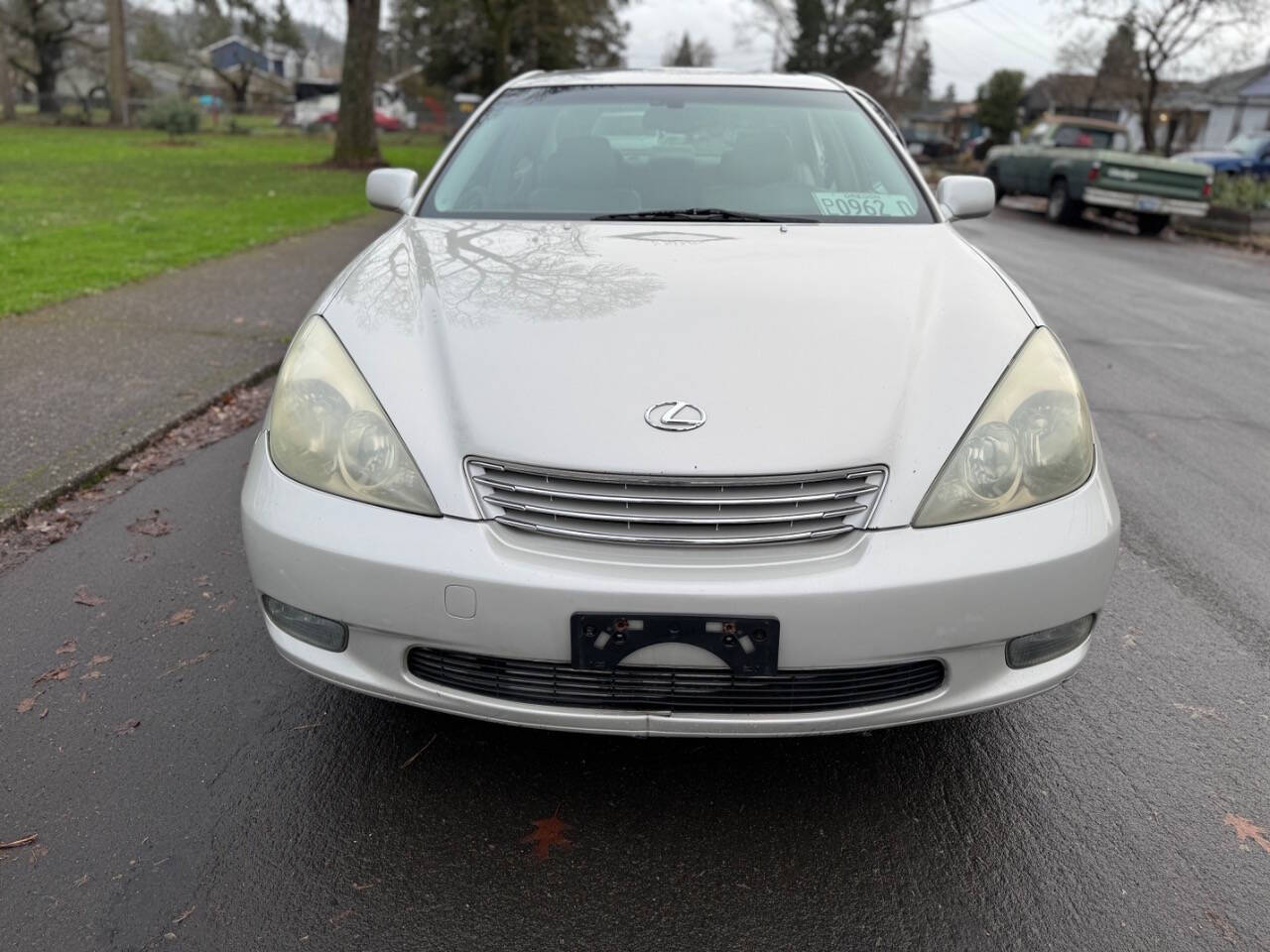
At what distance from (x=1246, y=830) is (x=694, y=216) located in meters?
2.21

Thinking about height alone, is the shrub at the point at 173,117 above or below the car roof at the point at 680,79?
below

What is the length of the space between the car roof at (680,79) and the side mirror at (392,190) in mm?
636

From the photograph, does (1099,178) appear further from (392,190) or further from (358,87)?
(392,190)

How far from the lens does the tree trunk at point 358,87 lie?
59.6 feet

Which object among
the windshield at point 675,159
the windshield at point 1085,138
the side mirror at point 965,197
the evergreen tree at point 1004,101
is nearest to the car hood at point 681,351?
the windshield at point 675,159

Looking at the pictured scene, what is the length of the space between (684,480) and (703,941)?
0.85m

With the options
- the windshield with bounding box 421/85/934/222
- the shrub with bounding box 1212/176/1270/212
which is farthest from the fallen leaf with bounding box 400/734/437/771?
the shrub with bounding box 1212/176/1270/212

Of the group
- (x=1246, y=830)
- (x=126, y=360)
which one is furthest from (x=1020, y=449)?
(x=126, y=360)

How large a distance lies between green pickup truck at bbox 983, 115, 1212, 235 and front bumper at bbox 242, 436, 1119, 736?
596 inches

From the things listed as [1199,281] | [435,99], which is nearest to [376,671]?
[1199,281]

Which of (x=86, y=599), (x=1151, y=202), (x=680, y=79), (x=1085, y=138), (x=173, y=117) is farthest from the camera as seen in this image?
(x=173, y=117)

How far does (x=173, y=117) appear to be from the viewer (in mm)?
28438

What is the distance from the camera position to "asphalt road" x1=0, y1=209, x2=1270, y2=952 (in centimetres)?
186

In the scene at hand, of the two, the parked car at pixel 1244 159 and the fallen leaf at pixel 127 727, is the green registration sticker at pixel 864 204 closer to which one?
the fallen leaf at pixel 127 727
